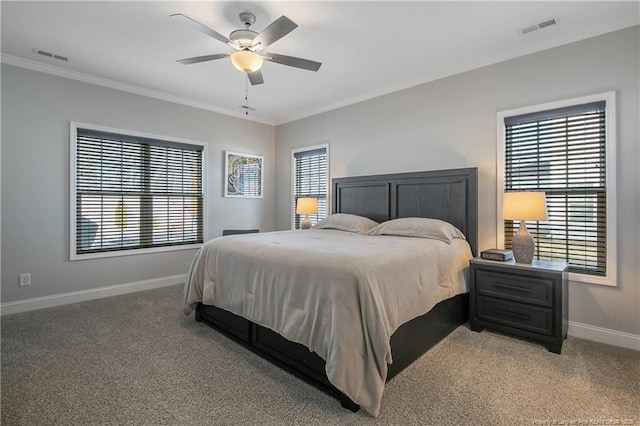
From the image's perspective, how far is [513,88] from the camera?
10.3 ft

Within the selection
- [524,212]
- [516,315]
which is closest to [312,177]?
[524,212]

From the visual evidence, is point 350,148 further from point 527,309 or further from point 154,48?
point 527,309

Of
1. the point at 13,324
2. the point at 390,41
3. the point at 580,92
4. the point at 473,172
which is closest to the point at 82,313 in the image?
the point at 13,324

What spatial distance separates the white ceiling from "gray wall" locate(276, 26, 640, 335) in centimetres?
17

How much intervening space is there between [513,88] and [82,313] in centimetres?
507

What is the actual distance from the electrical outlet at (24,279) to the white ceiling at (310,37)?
89.1 inches

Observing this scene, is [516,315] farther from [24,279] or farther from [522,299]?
[24,279]

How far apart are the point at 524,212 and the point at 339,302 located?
194 centimetres

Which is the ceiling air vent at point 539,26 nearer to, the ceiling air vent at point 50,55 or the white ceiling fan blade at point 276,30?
the white ceiling fan blade at point 276,30

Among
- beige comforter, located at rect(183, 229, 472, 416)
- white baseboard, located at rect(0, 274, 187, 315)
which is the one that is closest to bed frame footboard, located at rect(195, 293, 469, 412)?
beige comforter, located at rect(183, 229, 472, 416)

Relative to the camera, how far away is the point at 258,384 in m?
2.04

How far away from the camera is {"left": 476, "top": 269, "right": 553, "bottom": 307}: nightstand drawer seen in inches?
98.8

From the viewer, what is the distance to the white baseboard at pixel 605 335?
2.54 m

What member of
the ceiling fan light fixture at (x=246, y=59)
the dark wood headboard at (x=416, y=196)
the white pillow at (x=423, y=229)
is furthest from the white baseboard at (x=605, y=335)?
the ceiling fan light fixture at (x=246, y=59)
